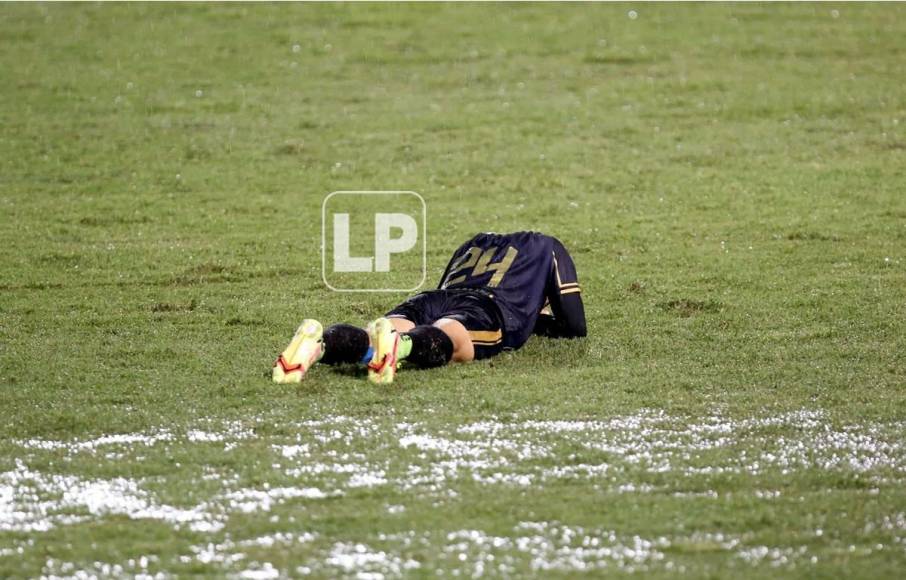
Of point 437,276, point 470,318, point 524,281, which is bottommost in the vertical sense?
point 437,276

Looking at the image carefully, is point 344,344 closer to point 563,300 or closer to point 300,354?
point 300,354

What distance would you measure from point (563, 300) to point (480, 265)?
496 mm

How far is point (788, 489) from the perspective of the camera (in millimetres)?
4348

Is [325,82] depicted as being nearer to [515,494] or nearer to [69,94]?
[69,94]

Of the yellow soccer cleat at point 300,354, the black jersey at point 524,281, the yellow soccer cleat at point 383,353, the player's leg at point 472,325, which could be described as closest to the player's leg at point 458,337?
the player's leg at point 472,325

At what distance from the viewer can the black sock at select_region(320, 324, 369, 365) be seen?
5.75 m

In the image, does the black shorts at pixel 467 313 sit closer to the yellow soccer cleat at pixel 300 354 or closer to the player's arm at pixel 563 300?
the player's arm at pixel 563 300

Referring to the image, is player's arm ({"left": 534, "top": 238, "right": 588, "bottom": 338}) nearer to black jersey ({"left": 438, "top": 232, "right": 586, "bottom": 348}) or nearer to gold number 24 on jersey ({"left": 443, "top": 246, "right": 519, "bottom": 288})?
black jersey ({"left": 438, "top": 232, "right": 586, "bottom": 348})

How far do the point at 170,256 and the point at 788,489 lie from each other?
19.4ft

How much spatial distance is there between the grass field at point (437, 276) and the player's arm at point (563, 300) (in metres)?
0.18

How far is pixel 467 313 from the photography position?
6.22 metres

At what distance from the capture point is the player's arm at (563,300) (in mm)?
6589

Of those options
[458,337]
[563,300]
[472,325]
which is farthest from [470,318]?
[563,300]

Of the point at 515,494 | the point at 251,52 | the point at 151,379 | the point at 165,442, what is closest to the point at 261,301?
the point at 151,379
